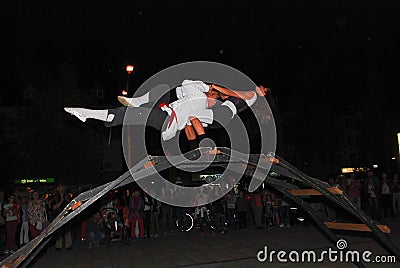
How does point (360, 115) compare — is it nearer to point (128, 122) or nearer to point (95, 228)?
point (95, 228)

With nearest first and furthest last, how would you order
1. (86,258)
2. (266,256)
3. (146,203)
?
1. (266,256)
2. (86,258)
3. (146,203)

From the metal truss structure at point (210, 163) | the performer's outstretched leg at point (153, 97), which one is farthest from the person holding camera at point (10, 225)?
the performer's outstretched leg at point (153, 97)

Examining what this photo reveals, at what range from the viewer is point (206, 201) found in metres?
14.7

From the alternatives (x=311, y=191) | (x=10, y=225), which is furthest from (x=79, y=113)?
(x=10, y=225)

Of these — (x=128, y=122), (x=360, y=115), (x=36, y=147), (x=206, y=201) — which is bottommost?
(x=206, y=201)

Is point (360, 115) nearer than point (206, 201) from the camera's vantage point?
No

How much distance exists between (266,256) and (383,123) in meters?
42.7

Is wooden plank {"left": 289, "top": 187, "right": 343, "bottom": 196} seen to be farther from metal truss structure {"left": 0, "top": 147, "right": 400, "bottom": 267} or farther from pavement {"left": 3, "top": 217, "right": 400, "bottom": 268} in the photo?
pavement {"left": 3, "top": 217, "right": 400, "bottom": 268}

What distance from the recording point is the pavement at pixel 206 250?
991 centimetres

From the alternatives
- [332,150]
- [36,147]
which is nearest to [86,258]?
[36,147]

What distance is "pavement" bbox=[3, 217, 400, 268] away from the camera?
991cm

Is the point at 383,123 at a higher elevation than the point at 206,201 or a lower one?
higher

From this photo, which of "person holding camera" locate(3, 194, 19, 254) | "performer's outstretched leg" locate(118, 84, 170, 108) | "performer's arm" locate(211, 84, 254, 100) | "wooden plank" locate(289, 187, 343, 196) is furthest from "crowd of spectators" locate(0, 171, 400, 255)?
"performer's arm" locate(211, 84, 254, 100)

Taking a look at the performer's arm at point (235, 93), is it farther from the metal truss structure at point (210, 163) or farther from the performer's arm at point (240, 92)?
the metal truss structure at point (210, 163)
